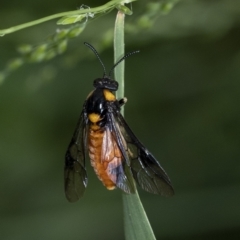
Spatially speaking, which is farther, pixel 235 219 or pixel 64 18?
pixel 235 219

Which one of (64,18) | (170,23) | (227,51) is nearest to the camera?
(64,18)

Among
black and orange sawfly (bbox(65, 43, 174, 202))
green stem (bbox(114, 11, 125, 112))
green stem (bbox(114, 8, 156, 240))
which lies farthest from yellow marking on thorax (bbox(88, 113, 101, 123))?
green stem (bbox(114, 8, 156, 240))

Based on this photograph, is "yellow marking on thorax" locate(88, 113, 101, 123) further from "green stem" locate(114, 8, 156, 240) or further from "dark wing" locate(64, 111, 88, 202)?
"green stem" locate(114, 8, 156, 240)

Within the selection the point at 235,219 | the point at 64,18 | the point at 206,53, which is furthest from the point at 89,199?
the point at 64,18

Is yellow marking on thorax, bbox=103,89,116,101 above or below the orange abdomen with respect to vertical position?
above

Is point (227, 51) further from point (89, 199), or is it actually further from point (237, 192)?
point (89, 199)

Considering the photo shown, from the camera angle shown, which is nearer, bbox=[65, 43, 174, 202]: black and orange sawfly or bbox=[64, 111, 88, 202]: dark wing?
bbox=[65, 43, 174, 202]: black and orange sawfly

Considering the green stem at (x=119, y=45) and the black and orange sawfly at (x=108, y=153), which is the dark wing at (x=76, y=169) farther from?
the green stem at (x=119, y=45)

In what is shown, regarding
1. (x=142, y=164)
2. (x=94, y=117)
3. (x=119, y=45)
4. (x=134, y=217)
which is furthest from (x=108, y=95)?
(x=134, y=217)
